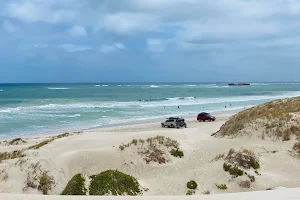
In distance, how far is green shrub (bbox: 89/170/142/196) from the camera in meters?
15.0

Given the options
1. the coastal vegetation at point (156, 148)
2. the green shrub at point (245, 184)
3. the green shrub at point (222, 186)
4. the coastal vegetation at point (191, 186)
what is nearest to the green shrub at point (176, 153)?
the coastal vegetation at point (156, 148)

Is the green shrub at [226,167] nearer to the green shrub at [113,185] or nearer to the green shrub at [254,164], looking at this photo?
the green shrub at [254,164]

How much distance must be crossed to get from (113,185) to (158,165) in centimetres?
522

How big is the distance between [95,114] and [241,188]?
40748 mm

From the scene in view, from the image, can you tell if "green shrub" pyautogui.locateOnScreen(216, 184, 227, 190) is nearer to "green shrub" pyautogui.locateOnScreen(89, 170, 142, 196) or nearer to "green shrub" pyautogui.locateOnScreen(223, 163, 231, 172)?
"green shrub" pyautogui.locateOnScreen(223, 163, 231, 172)

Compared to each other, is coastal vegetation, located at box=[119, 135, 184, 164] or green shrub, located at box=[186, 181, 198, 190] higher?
coastal vegetation, located at box=[119, 135, 184, 164]

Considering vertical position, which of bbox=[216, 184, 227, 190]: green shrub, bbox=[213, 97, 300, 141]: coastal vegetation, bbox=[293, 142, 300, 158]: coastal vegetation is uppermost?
bbox=[213, 97, 300, 141]: coastal vegetation

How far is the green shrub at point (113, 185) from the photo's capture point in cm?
1501

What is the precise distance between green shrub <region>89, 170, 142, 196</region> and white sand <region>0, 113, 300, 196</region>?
788 millimetres

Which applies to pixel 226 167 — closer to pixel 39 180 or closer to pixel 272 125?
pixel 272 125

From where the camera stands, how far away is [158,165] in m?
20.2

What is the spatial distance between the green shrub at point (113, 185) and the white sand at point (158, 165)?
788 mm

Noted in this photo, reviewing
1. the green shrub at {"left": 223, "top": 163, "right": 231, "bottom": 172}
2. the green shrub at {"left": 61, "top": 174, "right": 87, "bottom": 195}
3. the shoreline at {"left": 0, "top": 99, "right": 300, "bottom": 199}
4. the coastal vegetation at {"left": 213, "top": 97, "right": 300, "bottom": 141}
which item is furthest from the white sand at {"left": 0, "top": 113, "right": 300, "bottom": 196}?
the green shrub at {"left": 61, "top": 174, "right": 87, "bottom": 195}

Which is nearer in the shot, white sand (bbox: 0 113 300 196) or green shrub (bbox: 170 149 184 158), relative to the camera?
white sand (bbox: 0 113 300 196)
